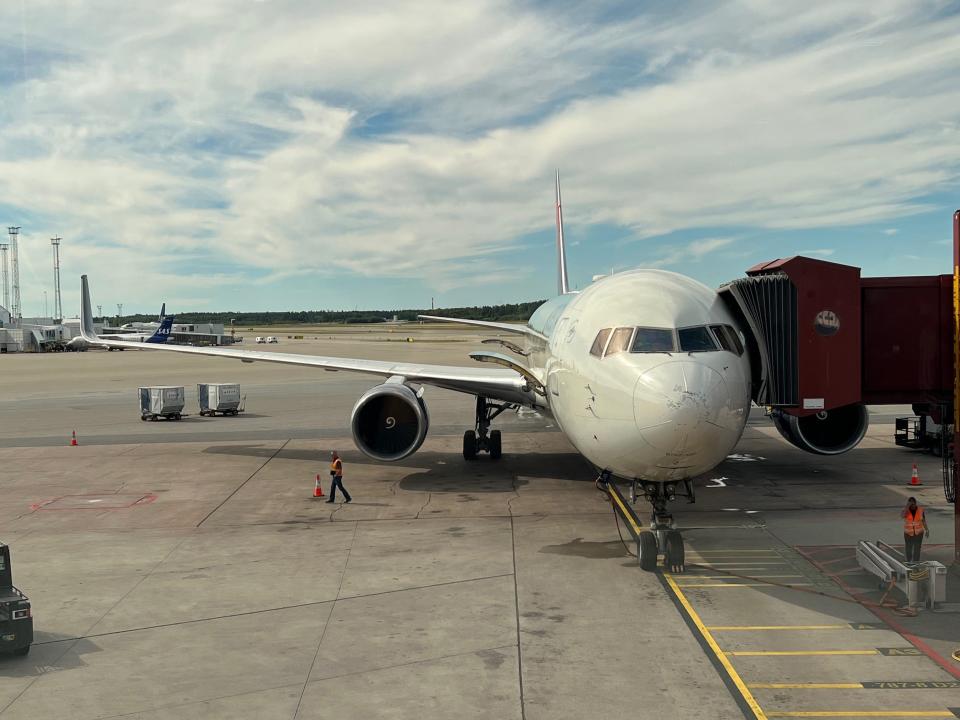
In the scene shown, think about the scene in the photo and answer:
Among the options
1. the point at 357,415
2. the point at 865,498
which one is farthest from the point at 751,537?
the point at 357,415

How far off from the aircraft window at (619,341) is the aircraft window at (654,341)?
12 centimetres

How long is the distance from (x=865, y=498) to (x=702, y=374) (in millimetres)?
8532

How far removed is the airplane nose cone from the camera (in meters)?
10.8

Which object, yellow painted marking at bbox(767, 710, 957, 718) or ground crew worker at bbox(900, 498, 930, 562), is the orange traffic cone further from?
yellow painted marking at bbox(767, 710, 957, 718)

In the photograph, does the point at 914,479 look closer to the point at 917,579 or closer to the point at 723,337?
the point at 917,579

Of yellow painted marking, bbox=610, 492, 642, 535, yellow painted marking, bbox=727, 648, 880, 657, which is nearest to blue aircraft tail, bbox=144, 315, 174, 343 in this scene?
yellow painted marking, bbox=610, 492, 642, 535

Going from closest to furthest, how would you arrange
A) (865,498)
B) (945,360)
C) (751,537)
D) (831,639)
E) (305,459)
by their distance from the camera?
(831,639) < (751,537) < (945,360) < (865,498) < (305,459)

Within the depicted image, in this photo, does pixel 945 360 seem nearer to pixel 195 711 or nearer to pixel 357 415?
pixel 357 415

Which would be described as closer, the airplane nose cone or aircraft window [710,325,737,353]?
the airplane nose cone

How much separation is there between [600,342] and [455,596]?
4.33 m

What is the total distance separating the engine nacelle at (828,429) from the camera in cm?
1861

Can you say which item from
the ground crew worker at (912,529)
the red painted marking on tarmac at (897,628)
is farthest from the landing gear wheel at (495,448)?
the ground crew worker at (912,529)

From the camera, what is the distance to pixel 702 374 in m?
11.2

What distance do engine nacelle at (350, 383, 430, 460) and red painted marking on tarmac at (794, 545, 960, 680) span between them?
31.0 feet
